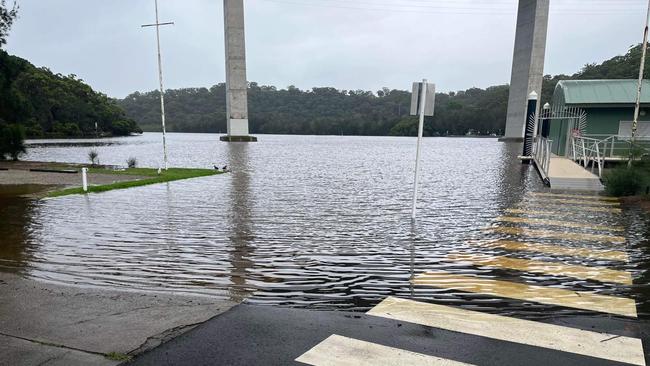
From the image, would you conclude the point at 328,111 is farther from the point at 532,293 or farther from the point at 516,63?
the point at 532,293

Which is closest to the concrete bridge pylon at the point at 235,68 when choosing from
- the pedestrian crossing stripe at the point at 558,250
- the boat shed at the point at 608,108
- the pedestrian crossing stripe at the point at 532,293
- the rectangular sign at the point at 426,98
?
the boat shed at the point at 608,108

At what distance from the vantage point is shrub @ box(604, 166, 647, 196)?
13.1m

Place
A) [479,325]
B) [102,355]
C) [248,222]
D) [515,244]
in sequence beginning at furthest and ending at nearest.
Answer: [248,222] < [515,244] < [479,325] < [102,355]

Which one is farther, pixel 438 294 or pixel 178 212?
pixel 178 212

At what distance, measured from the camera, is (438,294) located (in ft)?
17.7

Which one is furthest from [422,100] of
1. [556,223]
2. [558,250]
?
[558,250]

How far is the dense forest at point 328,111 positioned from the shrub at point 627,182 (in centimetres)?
11137

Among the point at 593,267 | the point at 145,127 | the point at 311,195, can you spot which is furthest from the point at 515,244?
the point at 145,127

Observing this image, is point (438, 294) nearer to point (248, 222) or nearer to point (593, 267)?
point (593, 267)

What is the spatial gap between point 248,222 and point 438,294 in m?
5.74

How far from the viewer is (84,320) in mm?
4516

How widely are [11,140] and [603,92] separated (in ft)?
121

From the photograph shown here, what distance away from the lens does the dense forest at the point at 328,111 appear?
126 meters

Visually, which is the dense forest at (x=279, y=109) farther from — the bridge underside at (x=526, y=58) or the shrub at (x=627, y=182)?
the shrub at (x=627, y=182)
